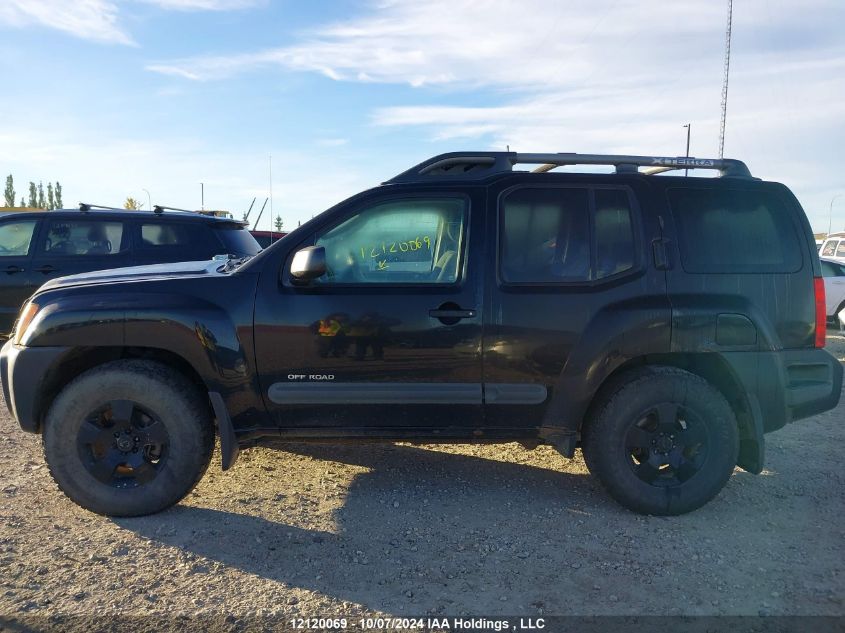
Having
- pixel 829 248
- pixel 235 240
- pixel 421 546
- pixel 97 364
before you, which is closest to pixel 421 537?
pixel 421 546

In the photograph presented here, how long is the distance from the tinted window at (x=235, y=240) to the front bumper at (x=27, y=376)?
13.7 ft

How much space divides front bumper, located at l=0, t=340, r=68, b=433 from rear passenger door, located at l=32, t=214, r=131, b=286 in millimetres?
4132

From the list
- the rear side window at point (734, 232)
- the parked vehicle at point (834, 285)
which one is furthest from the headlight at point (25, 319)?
the parked vehicle at point (834, 285)

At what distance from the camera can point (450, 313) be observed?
381 cm

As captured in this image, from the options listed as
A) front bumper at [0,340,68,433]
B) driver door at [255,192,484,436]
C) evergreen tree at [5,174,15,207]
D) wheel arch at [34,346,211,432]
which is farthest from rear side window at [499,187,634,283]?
evergreen tree at [5,174,15,207]

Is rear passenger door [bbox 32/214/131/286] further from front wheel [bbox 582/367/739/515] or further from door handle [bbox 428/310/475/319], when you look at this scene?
Result: front wheel [bbox 582/367/739/515]

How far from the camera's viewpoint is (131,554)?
3.41 meters

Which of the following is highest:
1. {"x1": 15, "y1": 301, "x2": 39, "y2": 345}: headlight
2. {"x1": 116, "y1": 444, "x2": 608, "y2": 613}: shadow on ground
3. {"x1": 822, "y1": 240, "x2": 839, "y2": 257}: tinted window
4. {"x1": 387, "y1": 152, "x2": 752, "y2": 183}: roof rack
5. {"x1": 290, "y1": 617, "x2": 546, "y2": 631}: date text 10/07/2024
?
{"x1": 387, "y1": 152, "x2": 752, "y2": 183}: roof rack

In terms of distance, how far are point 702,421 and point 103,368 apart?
3.40 m

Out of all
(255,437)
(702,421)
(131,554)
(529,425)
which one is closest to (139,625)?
(131,554)

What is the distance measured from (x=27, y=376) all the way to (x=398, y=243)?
219cm

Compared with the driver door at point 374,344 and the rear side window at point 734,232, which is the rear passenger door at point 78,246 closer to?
Answer: the driver door at point 374,344

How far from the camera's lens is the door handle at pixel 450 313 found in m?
3.80

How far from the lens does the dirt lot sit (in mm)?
3010
